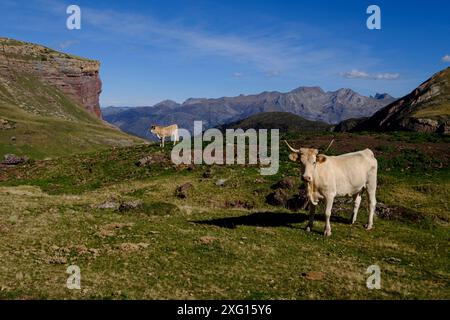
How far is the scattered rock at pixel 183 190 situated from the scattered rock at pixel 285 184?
715cm

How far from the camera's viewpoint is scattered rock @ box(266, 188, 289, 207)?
103ft

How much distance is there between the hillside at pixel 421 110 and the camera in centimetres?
6962

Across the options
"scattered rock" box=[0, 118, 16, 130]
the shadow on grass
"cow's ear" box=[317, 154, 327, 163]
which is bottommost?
the shadow on grass

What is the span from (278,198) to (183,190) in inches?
323

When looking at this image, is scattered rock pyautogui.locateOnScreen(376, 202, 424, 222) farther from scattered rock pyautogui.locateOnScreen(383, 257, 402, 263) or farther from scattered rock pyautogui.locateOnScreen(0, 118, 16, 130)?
scattered rock pyautogui.locateOnScreen(0, 118, 16, 130)

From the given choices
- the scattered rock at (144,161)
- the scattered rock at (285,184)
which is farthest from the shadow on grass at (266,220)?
the scattered rock at (144,161)

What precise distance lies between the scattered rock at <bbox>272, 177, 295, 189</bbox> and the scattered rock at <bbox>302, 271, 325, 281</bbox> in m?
17.1

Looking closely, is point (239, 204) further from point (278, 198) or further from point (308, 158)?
point (308, 158)

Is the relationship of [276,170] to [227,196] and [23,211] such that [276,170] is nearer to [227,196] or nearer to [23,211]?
[227,196]

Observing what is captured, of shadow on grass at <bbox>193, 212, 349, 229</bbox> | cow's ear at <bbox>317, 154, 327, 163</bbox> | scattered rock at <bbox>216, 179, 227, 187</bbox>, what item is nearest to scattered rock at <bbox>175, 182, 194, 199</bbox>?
scattered rock at <bbox>216, 179, 227, 187</bbox>

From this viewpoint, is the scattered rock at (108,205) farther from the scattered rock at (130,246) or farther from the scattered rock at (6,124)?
the scattered rock at (6,124)

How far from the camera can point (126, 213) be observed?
87.6ft

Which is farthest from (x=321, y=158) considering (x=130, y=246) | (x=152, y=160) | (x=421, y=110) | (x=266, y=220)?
(x=421, y=110)

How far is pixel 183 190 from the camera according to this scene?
34.8 m
